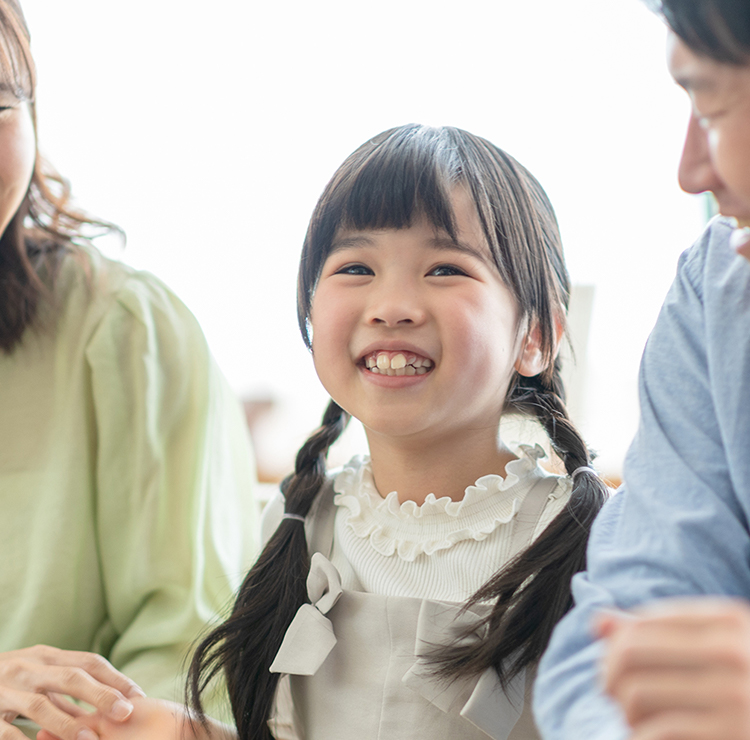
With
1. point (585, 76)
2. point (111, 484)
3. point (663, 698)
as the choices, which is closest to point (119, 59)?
point (585, 76)

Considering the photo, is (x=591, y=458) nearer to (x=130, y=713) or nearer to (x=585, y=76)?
(x=130, y=713)

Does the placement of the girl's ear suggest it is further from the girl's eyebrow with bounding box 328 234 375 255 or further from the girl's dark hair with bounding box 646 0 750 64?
the girl's dark hair with bounding box 646 0 750 64

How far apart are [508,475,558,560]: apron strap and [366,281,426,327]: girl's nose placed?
0.22 metres

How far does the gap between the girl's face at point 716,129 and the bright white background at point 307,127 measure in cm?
94

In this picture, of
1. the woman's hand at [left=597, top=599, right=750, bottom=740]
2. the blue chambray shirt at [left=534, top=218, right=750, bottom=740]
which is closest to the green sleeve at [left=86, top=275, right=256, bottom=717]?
the blue chambray shirt at [left=534, top=218, right=750, bottom=740]

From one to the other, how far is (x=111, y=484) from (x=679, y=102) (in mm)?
1195

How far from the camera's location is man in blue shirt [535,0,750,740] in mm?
384

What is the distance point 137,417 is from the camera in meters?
1.09

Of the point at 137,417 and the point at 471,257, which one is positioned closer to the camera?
the point at 471,257

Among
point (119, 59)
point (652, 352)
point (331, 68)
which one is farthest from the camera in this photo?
point (119, 59)

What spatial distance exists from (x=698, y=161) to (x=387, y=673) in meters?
0.55

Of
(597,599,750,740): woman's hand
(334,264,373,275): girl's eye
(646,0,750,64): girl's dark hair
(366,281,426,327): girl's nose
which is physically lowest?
(597,599,750,740): woman's hand

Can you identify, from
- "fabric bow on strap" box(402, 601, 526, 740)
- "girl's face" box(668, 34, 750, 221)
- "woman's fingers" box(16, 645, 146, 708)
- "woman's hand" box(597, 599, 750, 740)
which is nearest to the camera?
"woman's hand" box(597, 599, 750, 740)

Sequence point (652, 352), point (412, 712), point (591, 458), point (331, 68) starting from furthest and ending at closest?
1. point (331, 68)
2. point (591, 458)
3. point (412, 712)
4. point (652, 352)
